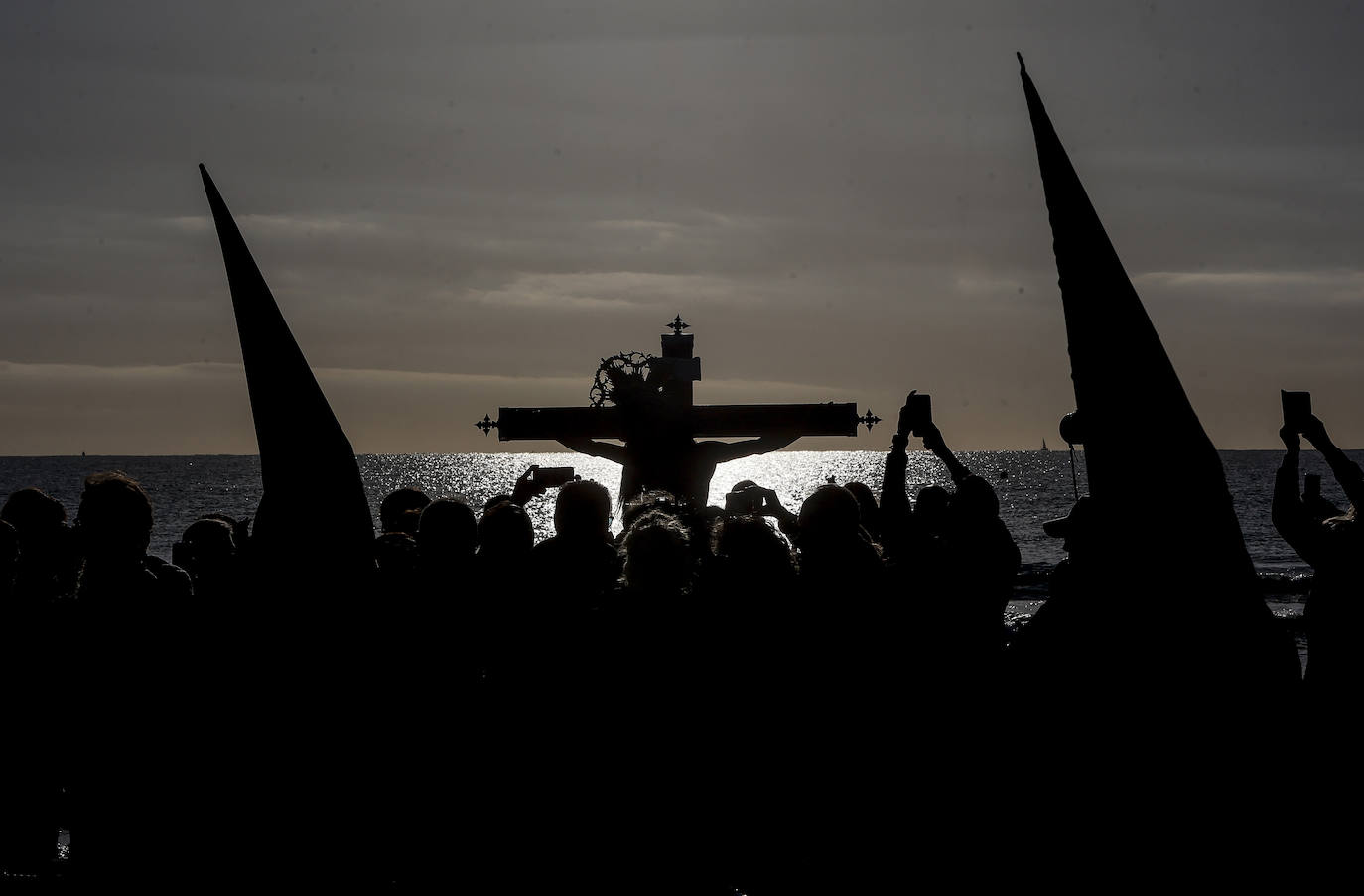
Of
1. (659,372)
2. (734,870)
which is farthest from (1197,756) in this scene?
(659,372)

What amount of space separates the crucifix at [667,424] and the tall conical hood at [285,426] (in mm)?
6638

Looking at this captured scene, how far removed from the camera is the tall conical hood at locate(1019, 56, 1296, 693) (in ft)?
11.8

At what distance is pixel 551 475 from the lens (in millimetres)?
9008

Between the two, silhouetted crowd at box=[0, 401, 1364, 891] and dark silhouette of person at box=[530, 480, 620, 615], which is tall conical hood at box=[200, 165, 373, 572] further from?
dark silhouette of person at box=[530, 480, 620, 615]

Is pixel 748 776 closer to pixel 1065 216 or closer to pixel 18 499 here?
pixel 1065 216

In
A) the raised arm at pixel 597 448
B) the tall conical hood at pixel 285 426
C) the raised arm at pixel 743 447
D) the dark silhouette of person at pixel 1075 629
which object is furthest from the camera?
the raised arm at pixel 597 448

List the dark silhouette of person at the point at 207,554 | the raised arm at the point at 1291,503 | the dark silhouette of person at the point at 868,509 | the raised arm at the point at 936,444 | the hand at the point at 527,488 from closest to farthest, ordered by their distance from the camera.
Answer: the raised arm at the point at 1291,503, the dark silhouette of person at the point at 207,554, the raised arm at the point at 936,444, the dark silhouette of person at the point at 868,509, the hand at the point at 527,488

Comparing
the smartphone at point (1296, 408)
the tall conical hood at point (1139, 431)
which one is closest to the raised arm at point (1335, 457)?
the smartphone at point (1296, 408)

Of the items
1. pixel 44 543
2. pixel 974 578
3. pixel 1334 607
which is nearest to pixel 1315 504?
pixel 1334 607

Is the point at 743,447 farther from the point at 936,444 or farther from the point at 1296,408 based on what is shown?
the point at 1296,408

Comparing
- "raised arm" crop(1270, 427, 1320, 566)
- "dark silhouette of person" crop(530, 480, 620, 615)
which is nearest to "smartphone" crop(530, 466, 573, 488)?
"dark silhouette of person" crop(530, 480, 620, 615)

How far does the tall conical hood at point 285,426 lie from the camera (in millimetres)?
4371

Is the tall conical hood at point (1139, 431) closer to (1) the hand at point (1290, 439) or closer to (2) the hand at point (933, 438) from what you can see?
(1) the hand at point (1290, 439)

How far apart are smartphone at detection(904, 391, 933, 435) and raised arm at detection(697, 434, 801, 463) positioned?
4914 mm
